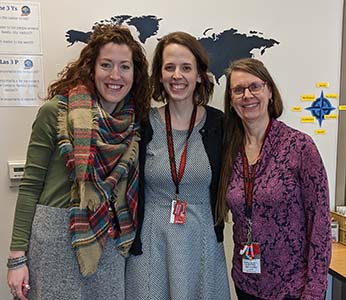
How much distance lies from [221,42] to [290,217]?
114 cm

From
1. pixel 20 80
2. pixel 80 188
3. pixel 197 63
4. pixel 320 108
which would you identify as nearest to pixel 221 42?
pixel 197 63

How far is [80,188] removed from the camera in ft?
4.80

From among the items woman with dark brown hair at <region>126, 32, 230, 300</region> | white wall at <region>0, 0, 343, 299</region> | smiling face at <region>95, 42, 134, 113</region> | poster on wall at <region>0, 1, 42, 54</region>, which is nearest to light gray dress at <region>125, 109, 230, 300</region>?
woman with dark brown hair at <region>126, 32, 230, 300</region>

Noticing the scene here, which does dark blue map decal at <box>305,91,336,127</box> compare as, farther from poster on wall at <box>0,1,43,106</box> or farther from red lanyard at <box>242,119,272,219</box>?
poster on wall at <box>0,1,43,106</box>

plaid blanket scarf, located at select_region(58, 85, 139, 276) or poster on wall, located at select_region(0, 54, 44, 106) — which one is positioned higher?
poster on wall, located at select_region(0, 54, 44, 106)

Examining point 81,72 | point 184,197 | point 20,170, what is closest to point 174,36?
point 81,72

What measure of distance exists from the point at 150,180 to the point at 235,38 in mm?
1075

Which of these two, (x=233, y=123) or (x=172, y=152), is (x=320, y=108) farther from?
(x=172, y=152)

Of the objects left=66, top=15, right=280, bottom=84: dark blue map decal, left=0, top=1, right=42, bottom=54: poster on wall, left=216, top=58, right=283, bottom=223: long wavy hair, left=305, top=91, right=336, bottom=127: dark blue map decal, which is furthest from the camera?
left=305, top=91, right=336, bottom=127: dark blue map decal

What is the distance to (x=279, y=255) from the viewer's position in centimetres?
151

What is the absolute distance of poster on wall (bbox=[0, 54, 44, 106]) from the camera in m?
2.00

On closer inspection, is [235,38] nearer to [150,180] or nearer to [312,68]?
[312,68]

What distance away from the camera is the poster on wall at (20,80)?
2002 mm

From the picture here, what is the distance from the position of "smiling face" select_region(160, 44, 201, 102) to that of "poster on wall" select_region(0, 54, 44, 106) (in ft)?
2.51
